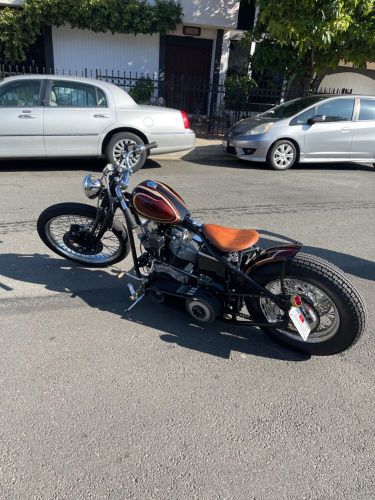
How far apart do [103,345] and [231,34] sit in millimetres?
14893

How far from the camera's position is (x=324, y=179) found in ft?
26.2

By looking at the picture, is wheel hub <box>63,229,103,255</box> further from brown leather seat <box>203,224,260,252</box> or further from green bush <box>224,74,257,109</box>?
green bush <box>224,74,257,109</box>

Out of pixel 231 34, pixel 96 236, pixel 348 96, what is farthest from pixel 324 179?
pixel 231 34

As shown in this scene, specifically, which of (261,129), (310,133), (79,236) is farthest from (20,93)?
(310,133)

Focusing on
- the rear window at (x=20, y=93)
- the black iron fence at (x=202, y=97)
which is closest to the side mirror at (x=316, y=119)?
the black iron fence at (x=202, y=97)

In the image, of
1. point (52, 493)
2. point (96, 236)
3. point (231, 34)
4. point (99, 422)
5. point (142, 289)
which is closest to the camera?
point (52, 493)

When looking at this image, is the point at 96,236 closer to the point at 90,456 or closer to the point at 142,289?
the point at 142,289

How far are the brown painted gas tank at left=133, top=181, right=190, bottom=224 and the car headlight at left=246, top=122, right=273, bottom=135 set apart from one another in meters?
5.81

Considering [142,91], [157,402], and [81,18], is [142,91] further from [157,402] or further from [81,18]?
[157,402]

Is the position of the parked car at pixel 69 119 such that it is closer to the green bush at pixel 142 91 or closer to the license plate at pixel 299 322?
the license plate at pixel 299 322

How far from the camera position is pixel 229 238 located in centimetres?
280

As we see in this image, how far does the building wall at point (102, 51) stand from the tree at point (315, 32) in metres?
4.51

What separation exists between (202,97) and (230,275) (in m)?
13.3

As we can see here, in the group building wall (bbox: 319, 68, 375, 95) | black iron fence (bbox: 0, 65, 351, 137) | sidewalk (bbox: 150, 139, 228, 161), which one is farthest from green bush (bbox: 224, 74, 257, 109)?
building wall (bbox: 319, 68, 375, 95)
